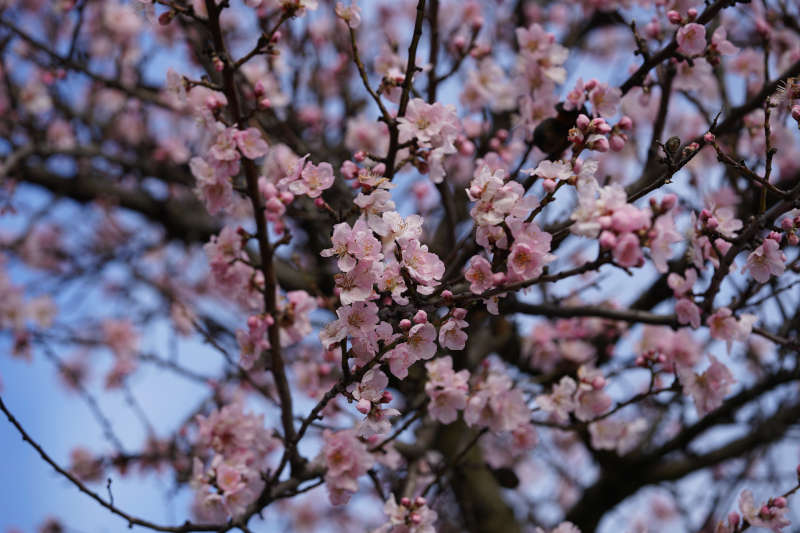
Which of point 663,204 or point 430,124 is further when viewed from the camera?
point 430,124

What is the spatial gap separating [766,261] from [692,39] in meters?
A: 0.88

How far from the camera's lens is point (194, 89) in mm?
2357

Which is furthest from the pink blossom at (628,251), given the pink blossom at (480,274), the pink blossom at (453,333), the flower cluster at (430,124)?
the flower cluster at (430,124)

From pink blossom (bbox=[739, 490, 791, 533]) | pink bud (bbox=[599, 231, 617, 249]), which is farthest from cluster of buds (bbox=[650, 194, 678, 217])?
pink blossom (bbox=[739, 490, 791, 533])

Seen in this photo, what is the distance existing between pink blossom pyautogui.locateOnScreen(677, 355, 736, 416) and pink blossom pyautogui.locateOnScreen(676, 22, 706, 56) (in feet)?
3.78

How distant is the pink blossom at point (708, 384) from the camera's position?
240cm

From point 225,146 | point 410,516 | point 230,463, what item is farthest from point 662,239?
point 230,463

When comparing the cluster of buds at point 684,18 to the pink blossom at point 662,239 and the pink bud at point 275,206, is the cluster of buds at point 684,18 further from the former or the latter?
the pink bud at point 275,206

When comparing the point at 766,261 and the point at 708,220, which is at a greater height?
the point at 708,220

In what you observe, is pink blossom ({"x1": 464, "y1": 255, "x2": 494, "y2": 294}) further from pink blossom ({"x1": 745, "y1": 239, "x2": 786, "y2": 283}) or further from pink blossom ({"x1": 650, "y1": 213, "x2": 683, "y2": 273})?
pink blossom ({"x1": 745, "y1": 239, "x2": 786, "y2": 283})

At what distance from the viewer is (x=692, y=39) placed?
225cm

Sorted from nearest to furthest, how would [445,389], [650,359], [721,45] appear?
[445,389]
[721,45]
[650,359]

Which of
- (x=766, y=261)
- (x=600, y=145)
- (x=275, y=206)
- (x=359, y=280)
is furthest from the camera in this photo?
(x=275, y=206)

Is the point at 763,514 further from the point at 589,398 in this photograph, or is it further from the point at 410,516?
the point at 410,516
